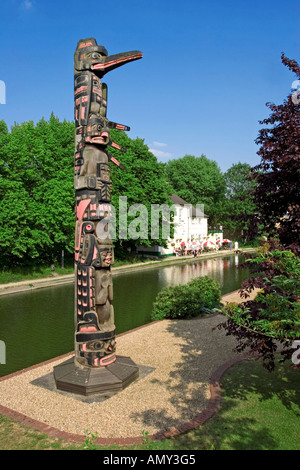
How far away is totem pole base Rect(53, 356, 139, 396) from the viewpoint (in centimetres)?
966

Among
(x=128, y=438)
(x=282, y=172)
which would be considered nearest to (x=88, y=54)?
(x=282, y=172)

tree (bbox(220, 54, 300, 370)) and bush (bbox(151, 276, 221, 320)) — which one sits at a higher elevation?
tree (bbox(220, 54, 300, 370))

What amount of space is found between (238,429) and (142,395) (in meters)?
2.67

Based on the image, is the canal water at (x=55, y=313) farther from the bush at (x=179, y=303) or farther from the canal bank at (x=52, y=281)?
the bush at (x=179, y=303)

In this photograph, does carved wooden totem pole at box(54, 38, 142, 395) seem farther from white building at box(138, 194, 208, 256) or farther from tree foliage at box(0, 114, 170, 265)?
white building at box(138, 194, 208, 256)

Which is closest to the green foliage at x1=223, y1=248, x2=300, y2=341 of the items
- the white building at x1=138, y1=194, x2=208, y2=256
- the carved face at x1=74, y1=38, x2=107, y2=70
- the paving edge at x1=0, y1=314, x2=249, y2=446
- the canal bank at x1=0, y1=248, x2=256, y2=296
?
the paving edge at x1=0, y1=314, x2=249, y2=446

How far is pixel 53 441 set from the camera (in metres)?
7.60

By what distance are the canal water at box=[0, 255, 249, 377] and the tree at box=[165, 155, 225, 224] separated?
1356 inches

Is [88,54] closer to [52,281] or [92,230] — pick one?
[92,230]

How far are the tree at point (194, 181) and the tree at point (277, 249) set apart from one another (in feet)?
190

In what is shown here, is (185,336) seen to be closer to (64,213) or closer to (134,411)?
(134,411)
